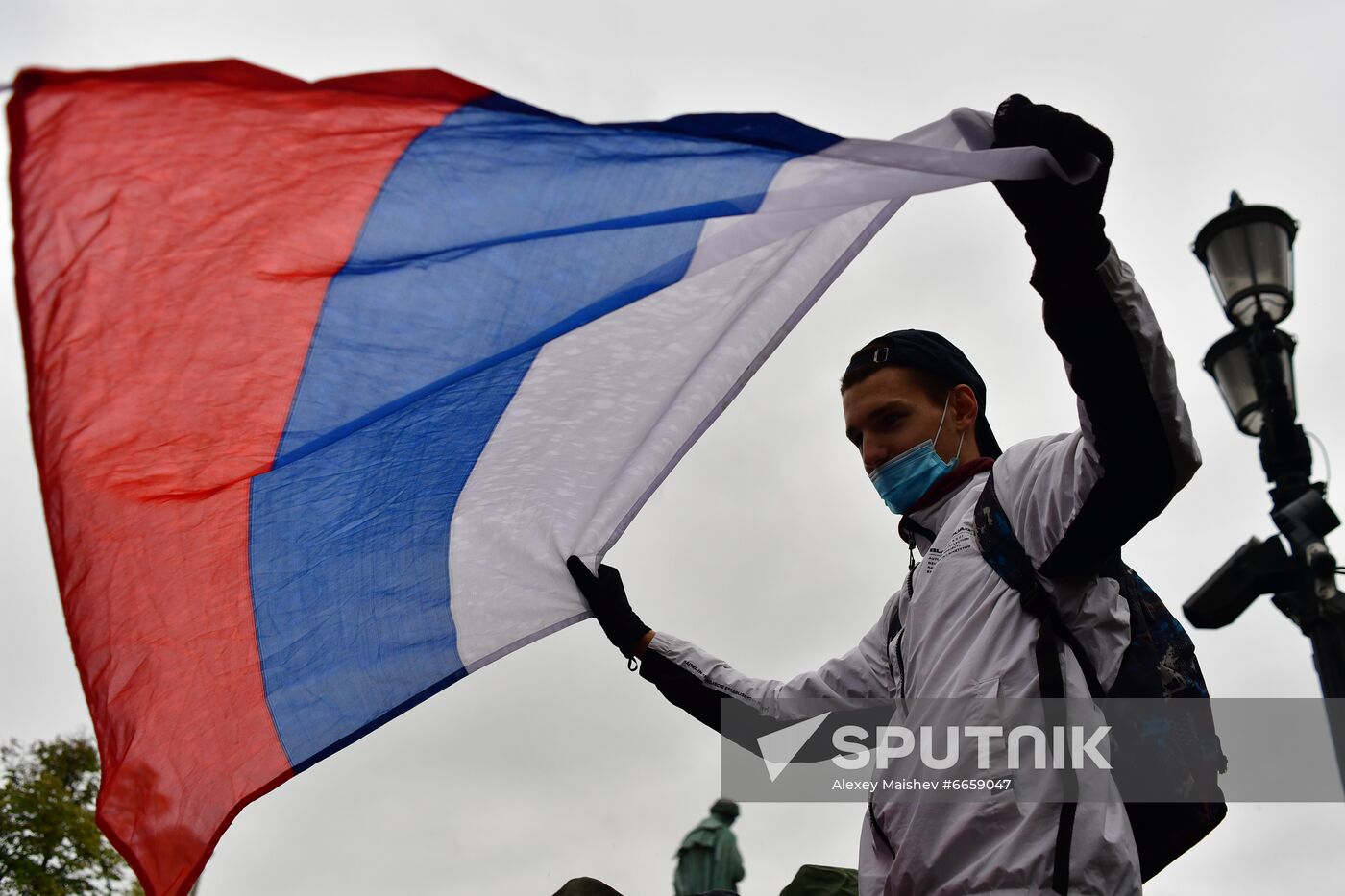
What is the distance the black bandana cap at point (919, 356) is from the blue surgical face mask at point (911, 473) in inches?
8.4

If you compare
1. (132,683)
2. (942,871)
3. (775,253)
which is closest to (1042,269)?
(775,253)

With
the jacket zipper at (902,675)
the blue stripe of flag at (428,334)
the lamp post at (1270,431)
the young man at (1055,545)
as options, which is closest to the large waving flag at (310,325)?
the blue stripe of flag at (428,334)

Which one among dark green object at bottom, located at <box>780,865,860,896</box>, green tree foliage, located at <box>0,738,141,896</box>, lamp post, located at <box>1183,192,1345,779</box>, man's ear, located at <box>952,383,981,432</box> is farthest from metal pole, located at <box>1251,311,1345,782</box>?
green tree foliage, located at <box>0,738,141,896</box>

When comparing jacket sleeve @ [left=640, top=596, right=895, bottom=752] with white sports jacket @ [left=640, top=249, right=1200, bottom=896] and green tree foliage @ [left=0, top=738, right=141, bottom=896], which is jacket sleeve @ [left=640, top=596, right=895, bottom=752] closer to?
white sports jacket @ [left=640, top=249, right=1200, bottom=896]

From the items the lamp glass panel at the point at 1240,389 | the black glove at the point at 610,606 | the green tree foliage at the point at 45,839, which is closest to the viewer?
the black glove at the point at 610,606

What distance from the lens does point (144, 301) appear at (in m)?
2.40

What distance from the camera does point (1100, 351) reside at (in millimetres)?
2297

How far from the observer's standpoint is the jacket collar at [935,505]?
292 cm

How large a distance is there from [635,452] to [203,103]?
1526 millimetres

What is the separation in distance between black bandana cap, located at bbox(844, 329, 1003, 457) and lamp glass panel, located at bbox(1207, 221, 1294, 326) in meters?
1.80

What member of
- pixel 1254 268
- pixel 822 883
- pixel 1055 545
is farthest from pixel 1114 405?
pixel 822 883

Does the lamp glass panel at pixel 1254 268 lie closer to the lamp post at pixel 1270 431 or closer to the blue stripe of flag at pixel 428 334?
the lamp post at pixel 1270 431

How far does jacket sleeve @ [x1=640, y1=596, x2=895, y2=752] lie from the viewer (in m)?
3.24

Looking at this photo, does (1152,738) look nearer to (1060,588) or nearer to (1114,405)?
(1060,588)
